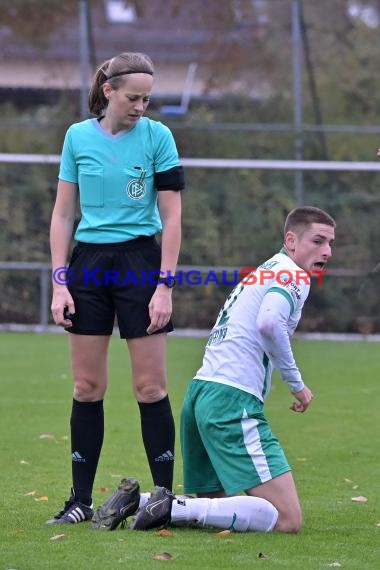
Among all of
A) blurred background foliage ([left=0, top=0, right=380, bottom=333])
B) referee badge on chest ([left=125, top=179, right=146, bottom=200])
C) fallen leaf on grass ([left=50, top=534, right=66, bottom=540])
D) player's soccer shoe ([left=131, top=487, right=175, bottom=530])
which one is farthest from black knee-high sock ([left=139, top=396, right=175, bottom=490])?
blurred background foliage ([left=0, top=0, right=380, bottom=333])

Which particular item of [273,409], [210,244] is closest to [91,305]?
[273,409]

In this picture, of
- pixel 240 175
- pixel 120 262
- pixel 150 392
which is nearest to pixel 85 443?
pixel 150 392

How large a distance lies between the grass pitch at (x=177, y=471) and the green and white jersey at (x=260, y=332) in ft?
2.14

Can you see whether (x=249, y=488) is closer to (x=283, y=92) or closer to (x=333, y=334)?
(x=333, y=334)

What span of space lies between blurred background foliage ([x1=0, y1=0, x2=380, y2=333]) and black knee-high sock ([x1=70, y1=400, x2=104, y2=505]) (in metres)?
9.87

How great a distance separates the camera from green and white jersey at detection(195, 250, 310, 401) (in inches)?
195

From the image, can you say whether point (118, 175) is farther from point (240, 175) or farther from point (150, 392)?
point (240, 175)

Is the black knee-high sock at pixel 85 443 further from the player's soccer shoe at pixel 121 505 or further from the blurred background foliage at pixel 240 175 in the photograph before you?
the blurred background foliage at pixel 240 175

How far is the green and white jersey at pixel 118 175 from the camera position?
519 centimetres

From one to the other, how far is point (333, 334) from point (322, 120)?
4.19 metres

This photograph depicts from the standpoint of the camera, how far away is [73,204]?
541 cm

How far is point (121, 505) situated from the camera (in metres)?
4.91

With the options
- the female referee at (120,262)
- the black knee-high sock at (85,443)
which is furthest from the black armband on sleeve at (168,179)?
the black knee-high sock at (85,443)

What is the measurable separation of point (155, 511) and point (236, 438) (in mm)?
447
